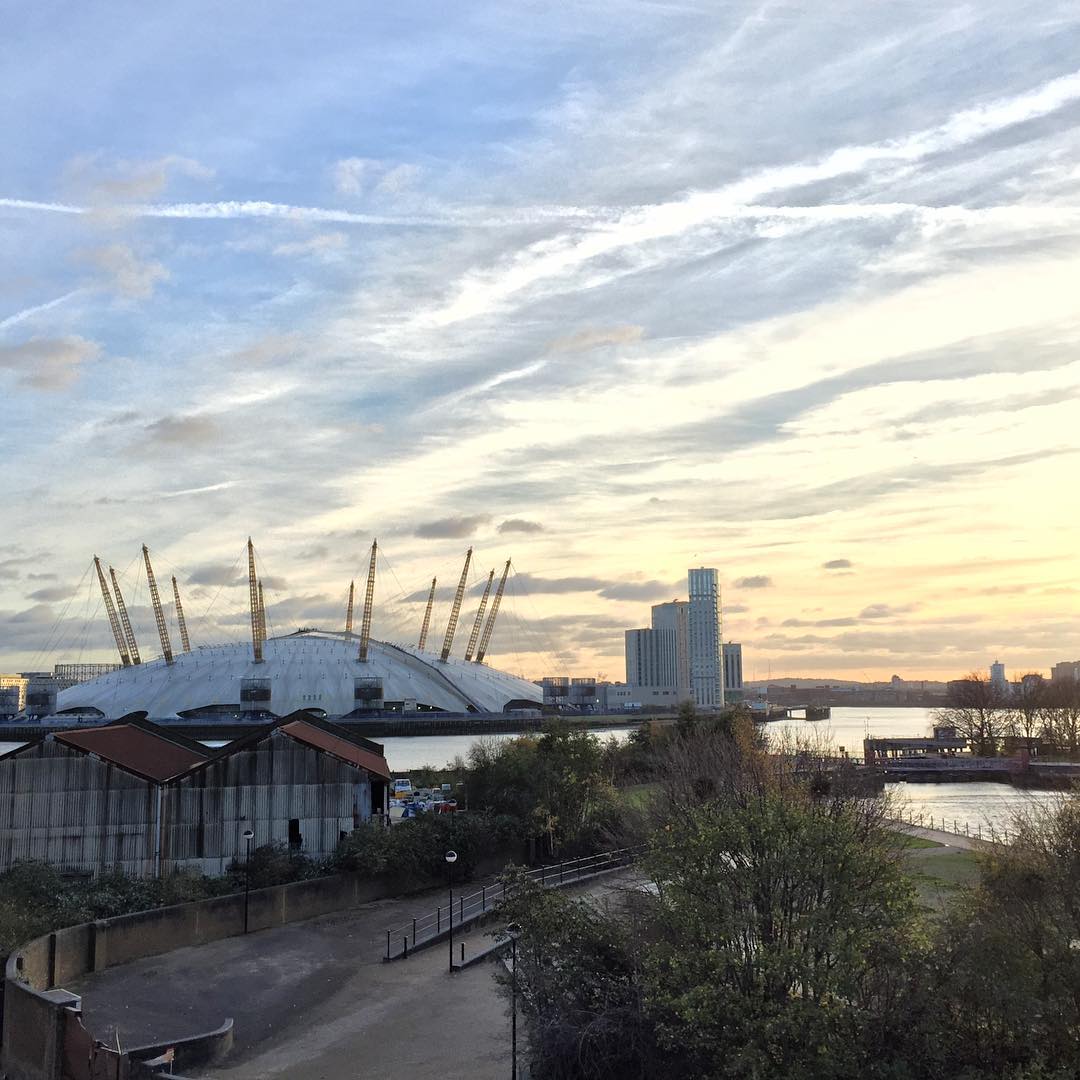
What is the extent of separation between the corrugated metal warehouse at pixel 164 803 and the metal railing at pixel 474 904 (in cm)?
572

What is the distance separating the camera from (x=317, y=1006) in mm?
24453

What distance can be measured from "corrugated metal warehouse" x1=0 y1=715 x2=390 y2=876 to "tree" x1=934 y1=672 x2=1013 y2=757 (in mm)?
100207

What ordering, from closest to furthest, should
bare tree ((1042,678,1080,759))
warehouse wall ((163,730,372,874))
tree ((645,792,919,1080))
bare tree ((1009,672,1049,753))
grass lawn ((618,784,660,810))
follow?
1. tree ((645,792,919,1080))
2. warehouse wall ((163,730,372,874))
3. grass lawn ((618,784,660,810))
4. bare tree ((1042,678,1080,759))
5. bare tree ((1009,672,1049,753))

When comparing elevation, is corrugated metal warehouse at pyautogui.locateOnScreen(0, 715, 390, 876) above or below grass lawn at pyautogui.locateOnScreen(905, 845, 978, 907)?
above

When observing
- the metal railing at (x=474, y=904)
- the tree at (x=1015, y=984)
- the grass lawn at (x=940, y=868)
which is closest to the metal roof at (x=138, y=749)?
the metal railing at (x=474, y=904)

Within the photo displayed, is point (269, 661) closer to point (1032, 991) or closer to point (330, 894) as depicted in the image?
point (330, 894)

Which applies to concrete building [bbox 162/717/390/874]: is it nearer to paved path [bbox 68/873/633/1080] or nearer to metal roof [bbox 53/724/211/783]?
metal roof [bbox 53/724/211/783]

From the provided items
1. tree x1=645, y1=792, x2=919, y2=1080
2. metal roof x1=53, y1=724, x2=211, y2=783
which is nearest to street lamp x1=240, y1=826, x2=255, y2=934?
metal roof x1=53, y1=724, x2=211, y2=783

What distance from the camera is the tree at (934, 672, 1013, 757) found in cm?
12088

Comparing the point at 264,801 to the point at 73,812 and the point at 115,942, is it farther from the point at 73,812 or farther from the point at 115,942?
the point at 115,942

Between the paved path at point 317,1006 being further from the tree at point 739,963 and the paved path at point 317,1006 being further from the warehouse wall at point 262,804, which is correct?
the warehouse wall at point 262,804

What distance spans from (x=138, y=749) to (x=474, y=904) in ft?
42.8

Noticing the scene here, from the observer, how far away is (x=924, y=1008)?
49.6 feet

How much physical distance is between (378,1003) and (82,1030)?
22.2 ft
